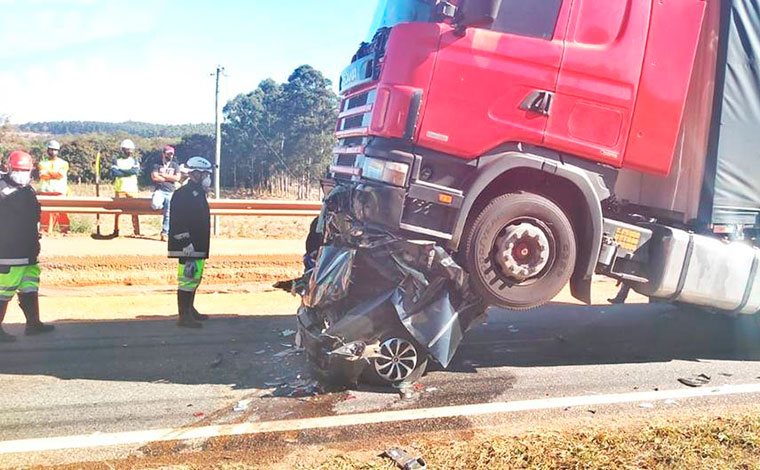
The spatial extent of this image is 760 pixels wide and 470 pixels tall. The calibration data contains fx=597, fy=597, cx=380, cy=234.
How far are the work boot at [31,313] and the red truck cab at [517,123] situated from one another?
11.8 feet

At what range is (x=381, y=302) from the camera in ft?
14.4

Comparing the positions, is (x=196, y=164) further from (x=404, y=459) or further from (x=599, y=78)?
(x=404, y=459)

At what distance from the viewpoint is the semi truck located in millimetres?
4277

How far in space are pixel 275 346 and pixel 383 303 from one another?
5.61 ft

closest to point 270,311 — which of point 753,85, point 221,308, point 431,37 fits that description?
point 221,308

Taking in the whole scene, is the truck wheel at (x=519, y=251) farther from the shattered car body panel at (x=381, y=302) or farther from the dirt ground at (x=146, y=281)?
the dirt ground at (x=146, y=281)

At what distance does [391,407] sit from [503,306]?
1.12 meters

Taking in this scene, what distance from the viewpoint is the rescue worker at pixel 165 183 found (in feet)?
33.1

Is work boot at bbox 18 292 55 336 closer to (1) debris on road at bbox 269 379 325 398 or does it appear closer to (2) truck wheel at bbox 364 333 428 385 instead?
(1) debris on road at bbox 269 379 325 398

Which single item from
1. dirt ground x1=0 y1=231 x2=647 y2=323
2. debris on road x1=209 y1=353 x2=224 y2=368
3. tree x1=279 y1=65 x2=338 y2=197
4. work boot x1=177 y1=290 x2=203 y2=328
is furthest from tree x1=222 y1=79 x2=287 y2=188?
debris on road x1=209 y1=353 x2=224 y2=368

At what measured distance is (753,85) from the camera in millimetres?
4918

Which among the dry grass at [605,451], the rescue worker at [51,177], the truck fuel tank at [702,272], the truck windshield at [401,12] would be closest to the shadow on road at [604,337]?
the truck fuel tank at [702,272]

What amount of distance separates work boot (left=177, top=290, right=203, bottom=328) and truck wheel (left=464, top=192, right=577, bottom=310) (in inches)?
131

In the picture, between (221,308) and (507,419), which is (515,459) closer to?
(507,419)
